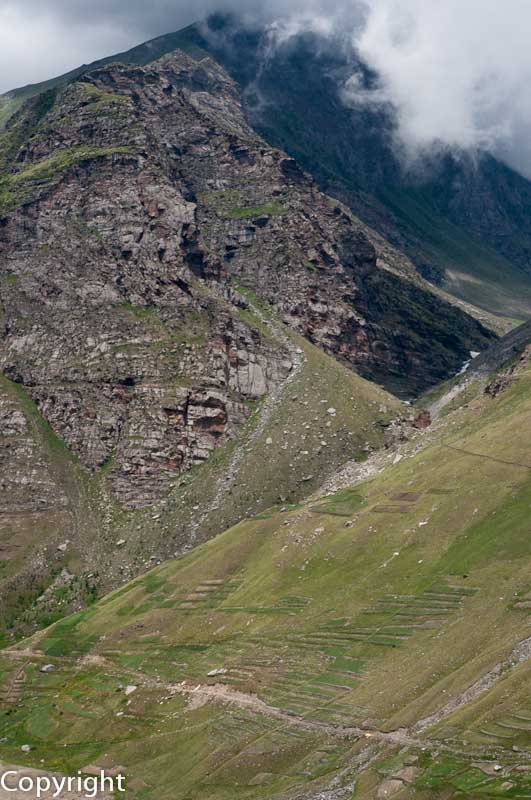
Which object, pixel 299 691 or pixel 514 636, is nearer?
pixel 514 636

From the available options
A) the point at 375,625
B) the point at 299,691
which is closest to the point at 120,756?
the point at 299,691

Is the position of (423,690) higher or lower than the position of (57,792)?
lower

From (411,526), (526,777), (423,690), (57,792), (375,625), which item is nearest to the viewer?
(526,777)

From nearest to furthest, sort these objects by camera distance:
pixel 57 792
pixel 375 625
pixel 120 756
Answer: 1. pixel 57 792
2. pixel 120 756
3. pixel 375 625

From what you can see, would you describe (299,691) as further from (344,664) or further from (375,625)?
(375,625)

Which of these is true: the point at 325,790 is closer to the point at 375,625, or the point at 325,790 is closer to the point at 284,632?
the point at 375,625

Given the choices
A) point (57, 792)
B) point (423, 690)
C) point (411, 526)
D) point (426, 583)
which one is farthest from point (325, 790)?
point (411, 526)

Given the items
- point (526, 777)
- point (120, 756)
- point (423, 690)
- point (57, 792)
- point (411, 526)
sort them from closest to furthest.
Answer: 1. point (526, 777)
2. point (423, 690)
3. point (57, 792)
4. point (120, 756)
5. point (411, 526)
